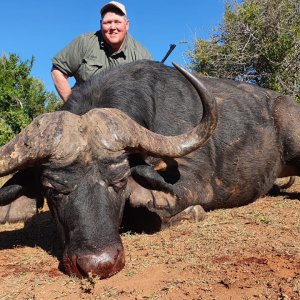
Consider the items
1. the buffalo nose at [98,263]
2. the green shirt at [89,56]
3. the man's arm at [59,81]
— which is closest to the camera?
the buffalo nose at [98,263]

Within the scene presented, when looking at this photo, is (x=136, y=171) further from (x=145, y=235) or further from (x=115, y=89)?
(x=115, y=89)

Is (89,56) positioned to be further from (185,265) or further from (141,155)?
(185,265)

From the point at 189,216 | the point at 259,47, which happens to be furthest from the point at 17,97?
the point at 189,216

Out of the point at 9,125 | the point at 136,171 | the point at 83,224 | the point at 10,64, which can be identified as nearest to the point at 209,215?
the point at 136,171

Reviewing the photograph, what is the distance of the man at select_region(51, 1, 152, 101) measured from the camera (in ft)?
23.6

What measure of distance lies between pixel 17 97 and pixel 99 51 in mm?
23281

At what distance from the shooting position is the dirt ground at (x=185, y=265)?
279 cm

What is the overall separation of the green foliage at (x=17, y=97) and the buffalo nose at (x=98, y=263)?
1984 cm

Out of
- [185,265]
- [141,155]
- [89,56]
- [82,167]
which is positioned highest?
[89,56]

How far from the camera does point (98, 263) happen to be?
3080 millimetres

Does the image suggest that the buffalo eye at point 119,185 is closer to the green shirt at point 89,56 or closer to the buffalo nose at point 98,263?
the buffalo nose at point 98,263

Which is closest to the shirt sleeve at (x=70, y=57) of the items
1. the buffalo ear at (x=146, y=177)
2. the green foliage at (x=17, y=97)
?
the buffalo ear at (x=146, y=177)

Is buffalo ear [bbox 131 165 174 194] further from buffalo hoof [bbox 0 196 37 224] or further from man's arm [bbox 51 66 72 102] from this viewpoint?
man's arm [bbox 51 66 72 102]

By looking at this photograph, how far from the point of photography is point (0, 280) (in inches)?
131
